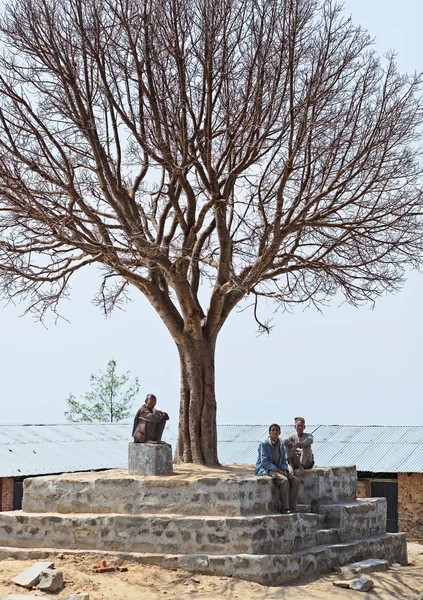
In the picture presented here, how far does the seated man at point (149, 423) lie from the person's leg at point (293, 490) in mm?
2429

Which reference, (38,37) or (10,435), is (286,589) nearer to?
(38,37)

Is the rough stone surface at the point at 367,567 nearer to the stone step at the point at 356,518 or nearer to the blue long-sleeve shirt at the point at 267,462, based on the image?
the stone step at the point at 356,518

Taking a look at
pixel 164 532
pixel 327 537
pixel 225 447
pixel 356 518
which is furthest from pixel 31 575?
pixel 225 447

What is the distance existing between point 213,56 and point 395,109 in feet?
13.3

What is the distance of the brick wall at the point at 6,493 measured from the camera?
84.9 feet

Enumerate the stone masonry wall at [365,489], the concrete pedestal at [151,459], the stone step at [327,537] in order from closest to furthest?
1. the concrete pedestal at [151,459]
2. the stone step at [327,537]
3. the stone masonry wall at [365,489]

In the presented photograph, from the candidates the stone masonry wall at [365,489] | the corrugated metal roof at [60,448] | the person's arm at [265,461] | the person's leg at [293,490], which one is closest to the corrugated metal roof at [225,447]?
the corrugated metal roof at [60,448]

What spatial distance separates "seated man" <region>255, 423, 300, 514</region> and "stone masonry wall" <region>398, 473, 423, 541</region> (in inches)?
435

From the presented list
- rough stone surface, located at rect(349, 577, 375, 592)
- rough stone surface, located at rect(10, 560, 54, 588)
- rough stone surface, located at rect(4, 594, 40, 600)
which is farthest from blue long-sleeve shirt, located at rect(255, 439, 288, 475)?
rough stone surface, located at rect(4, 594, 40, 600)

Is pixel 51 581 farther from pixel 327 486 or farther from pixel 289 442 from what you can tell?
pixel 327 486

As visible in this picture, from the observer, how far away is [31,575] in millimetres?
13789

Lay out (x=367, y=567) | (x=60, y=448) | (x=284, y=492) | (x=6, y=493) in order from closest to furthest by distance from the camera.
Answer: (x=367, y=567) < (x=284, y=492) < (x=6, y=493) < (x=60, y=448)

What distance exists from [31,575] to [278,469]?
4449mm

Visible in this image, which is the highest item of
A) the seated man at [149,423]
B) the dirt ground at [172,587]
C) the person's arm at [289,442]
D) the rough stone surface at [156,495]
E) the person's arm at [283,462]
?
the seated man at [149,423]
